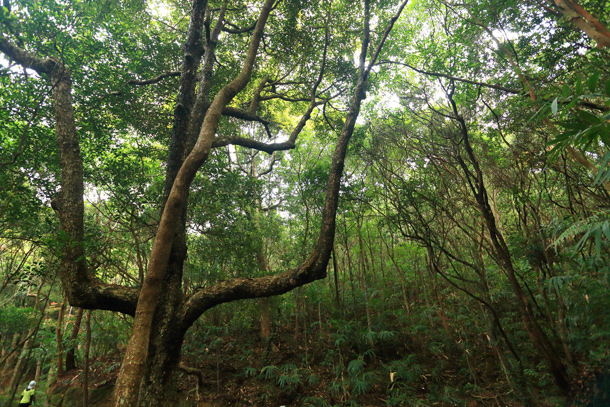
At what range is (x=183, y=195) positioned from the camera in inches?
123

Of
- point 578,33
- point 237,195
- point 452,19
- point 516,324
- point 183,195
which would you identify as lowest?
point 516,324

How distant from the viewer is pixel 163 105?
6195mm

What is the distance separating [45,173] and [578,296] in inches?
322

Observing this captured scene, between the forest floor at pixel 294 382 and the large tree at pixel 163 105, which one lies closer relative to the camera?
the large tree at pixel 163 105

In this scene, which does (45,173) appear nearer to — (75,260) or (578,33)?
(75,260)

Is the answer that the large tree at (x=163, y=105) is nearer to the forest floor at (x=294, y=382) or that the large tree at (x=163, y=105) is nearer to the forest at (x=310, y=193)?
the forest at (x=310, y=193)

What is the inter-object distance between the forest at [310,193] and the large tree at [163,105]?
29 millimetres

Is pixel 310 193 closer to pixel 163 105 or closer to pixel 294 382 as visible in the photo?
pixel 163 105

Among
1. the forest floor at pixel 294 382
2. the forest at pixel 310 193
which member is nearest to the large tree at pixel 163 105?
the forest at pixel 310 193

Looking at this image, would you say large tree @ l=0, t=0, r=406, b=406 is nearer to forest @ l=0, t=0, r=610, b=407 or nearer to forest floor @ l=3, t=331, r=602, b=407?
forest @ l=0, t=0, r=610, b=407

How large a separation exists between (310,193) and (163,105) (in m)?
4.16

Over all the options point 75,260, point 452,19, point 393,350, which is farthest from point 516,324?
point 75,260

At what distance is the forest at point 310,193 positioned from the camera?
→ 129 inches

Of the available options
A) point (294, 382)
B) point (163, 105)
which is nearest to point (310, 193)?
point (163, 105)
